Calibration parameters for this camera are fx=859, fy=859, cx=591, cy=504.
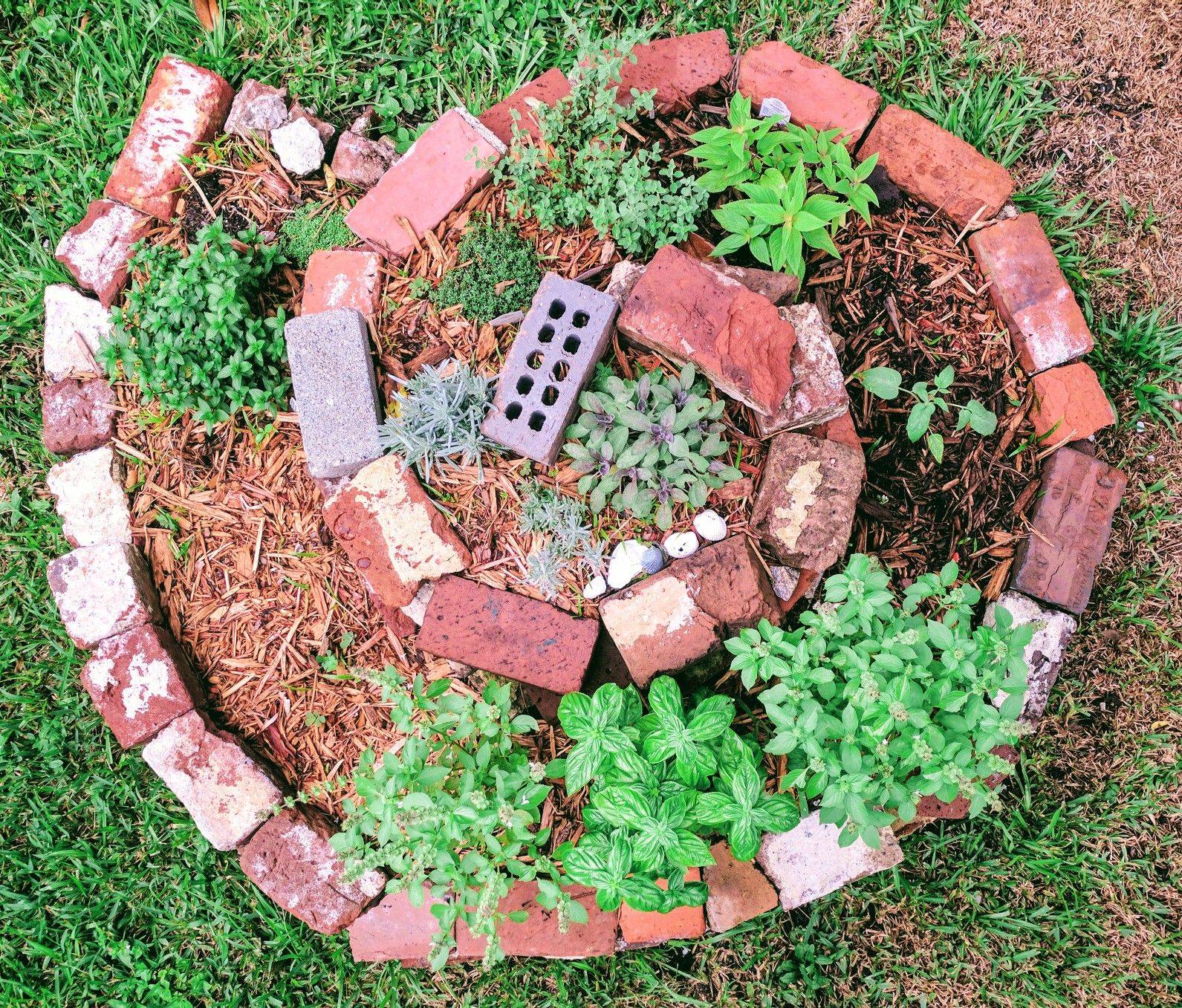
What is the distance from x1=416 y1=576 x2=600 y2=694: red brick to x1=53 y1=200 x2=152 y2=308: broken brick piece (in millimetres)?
1815

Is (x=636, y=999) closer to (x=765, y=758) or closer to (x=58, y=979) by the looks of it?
(x=765, y=758)

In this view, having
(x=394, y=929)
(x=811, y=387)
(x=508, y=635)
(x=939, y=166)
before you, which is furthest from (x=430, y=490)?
(x=939, y=166)

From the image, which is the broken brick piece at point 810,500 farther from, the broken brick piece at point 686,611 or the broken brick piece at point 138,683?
the broken brick piece at point 138,683

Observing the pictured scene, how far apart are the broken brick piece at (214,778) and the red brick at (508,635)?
2.67ft

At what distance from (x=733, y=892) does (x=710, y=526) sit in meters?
1.32

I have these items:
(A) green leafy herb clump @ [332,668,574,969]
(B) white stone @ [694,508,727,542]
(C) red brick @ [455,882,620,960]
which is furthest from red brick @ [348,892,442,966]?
(B) white stone @ [694,508,727,542]

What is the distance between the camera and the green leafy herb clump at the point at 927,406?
3078 mm

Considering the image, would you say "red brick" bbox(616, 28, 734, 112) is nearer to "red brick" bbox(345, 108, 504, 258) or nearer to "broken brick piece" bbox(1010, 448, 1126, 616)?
"red brick" bbox(345, 108, 504, 258)

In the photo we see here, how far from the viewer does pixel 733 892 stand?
10.1 ft

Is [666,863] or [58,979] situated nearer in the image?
[666,863]

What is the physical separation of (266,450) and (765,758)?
87.6 inches

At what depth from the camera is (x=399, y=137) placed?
3.43 metres

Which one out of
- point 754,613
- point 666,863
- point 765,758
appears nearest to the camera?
point 666,863

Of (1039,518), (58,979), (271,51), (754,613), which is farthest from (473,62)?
(58,979)
